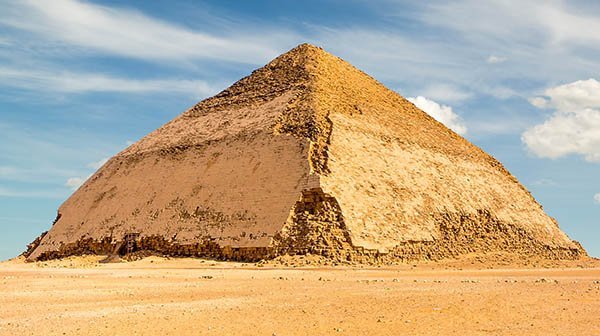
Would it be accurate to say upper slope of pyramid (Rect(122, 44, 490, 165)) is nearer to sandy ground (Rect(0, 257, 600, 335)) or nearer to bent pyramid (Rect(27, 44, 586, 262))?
bent pyramid (Rect(27, 44, 586, 262))

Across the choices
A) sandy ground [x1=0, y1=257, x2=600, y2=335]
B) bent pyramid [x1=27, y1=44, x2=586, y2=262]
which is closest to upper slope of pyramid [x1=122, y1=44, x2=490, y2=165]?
bent pyramid [x1=27, y1=44, x2=586, y2=262]

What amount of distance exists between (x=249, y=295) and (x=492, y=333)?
6.73 m

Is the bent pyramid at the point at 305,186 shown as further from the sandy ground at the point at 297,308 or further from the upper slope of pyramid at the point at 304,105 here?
the sandy ground at the point at 297,308

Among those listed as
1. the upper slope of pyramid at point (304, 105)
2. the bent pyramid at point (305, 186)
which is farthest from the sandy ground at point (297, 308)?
the upper slope of pyramid at point (304, 105)

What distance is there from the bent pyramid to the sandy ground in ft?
35.3

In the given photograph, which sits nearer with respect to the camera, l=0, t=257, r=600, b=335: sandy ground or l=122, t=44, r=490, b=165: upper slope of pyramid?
l=0, t=257, r=600, b=335: sandy ground

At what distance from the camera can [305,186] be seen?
1180 inches

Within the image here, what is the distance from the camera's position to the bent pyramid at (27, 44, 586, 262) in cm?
2977

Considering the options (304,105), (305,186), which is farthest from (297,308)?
(304,105)

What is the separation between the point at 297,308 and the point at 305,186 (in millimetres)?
17460

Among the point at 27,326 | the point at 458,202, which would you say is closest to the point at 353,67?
the point at 458,202

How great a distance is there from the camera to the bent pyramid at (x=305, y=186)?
29.8 m

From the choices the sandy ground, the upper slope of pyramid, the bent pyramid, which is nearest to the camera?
the sandy ground

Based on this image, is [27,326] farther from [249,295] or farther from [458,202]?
[458,202]
